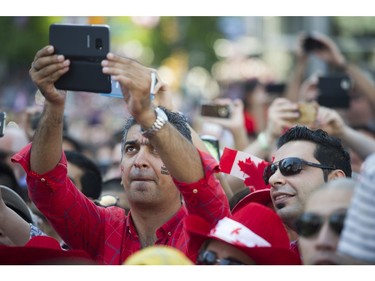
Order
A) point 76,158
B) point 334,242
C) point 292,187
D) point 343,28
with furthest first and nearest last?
point 343,28, point 76,158, point 292,187, point 334,242

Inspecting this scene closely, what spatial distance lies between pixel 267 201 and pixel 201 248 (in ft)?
3.57

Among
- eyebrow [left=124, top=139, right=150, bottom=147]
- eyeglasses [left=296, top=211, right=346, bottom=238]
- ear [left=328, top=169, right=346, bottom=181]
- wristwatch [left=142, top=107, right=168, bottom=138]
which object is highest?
wristwatch [left=142, top=107, right=168, bottom=138]

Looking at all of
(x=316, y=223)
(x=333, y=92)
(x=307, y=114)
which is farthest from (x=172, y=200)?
(x=333, y=92)

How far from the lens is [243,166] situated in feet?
19.9

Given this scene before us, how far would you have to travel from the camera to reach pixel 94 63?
178 inches

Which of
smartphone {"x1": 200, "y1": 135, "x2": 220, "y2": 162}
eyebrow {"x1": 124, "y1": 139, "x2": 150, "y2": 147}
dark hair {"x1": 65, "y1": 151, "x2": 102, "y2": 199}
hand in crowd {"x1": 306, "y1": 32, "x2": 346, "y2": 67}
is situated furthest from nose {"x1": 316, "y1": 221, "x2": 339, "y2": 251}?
hand in crowd {"x1": 306, "y1": 32, "x2": 346, "y2": 67}

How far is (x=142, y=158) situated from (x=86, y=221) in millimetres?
441

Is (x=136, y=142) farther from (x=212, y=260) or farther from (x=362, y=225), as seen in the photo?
(x=362, y=225)

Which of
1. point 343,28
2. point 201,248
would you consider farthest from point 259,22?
point 201,248

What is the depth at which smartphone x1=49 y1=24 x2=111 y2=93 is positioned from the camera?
4484 millimetres

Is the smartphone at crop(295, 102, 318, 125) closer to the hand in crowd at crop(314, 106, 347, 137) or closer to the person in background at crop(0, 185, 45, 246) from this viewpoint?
the hand in crowd at crop(314, 106, 347, 137)

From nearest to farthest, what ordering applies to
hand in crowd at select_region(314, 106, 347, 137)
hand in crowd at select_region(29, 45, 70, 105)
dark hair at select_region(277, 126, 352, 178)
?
1. hand in crowd at select_region(29, 45, 70, 105)
2. dark hair at select_region(277, 126, 352, 178)
3. hand in crowd at select_region(314, 106, 347, 137)

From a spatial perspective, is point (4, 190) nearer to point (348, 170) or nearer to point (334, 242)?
point (348, 170)

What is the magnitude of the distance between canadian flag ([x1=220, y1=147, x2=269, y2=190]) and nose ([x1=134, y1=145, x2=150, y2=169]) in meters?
0.65
